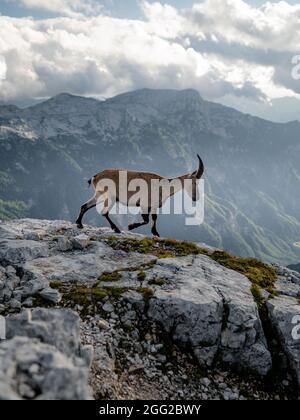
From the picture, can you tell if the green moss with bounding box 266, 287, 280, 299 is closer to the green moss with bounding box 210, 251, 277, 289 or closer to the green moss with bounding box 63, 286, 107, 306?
the green moss with bounding box 210, 251, 277, 289

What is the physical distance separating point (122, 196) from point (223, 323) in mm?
10466

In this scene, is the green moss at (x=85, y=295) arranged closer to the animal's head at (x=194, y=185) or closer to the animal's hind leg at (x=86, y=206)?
the animal's hind leg at (x=86, y=206)

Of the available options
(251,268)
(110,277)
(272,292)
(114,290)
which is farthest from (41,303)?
(251,268)

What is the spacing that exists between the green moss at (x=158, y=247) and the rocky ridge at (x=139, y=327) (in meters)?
0.71

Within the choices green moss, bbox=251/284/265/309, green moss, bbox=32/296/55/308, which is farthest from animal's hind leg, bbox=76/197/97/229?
green moss, bbox=251/284/265/309

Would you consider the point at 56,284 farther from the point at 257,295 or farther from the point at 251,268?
the point at 251,268

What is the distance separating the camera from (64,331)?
1004 cm

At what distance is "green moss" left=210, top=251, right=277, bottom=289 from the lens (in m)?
18.9

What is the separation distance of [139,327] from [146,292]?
1.59 metres

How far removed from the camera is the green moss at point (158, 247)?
20.3 m

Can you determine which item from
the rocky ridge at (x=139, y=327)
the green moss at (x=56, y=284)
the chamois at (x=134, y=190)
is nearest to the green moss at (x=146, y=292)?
the rocky ridge at (x=139, y=327)

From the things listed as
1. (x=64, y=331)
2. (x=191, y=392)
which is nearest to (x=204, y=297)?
(x=191, y=392)

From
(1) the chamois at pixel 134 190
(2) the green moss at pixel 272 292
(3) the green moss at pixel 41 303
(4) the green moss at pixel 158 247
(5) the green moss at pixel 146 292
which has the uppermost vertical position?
(1) the chamois at pixel 134 190

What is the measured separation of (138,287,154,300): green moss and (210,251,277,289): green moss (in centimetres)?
578
